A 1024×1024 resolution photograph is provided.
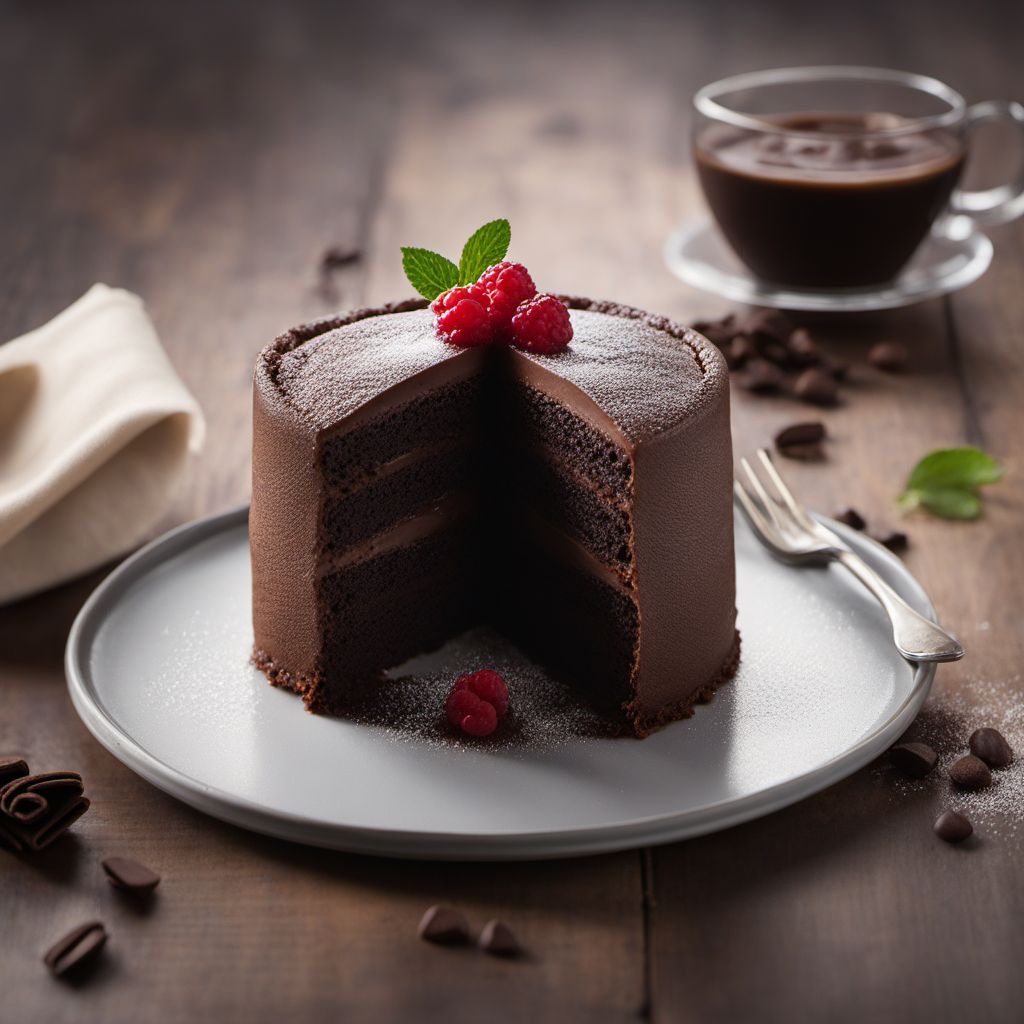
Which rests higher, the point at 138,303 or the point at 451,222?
the point at 138,303

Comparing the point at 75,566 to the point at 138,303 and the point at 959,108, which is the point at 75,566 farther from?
the point at 959,108

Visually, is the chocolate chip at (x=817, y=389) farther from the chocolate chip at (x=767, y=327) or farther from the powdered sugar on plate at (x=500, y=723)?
the powdered sugar on plate at (x=500, y=723)

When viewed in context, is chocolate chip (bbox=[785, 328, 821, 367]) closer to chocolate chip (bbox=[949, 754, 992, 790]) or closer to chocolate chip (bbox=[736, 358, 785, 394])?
chocolate chip (bbox=[736, 358, 785, 394])

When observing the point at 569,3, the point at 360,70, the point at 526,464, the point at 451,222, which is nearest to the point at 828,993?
the point at 526,464

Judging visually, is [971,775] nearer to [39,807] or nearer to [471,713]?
[471,713]

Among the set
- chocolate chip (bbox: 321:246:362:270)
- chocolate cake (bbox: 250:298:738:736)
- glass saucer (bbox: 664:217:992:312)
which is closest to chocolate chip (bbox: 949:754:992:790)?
chocolate cake (bbox: 250:298:738:736)
